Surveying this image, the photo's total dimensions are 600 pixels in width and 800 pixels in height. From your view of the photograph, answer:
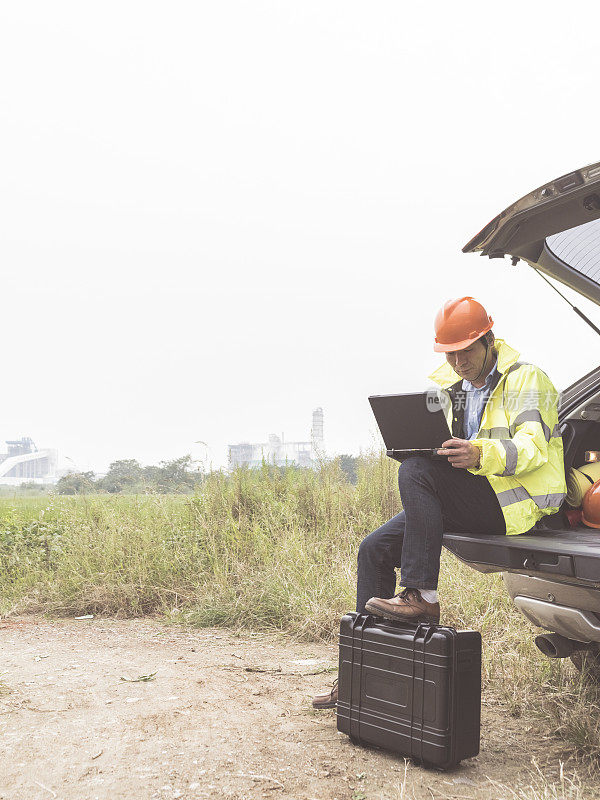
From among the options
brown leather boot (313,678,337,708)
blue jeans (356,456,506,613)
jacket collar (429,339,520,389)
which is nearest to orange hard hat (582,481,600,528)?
blue jeans (356,456,506,613)

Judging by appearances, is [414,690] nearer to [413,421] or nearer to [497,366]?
[413,421]

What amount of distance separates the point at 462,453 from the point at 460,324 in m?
0.67

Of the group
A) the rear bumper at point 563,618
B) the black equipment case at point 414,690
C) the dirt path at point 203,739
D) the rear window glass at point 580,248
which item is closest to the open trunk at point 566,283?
the rear window glass at point 580,248

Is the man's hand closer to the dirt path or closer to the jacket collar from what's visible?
the jacket collar

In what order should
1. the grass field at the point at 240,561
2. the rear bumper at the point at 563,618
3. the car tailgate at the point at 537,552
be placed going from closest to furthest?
1. the car tailgate at the point at 537,552
2. the rear bumper at the point at 563,618
3. the grass field at the point at 240,561

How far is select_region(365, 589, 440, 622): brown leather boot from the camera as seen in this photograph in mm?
3504

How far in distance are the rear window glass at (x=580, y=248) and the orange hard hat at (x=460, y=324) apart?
458 mm

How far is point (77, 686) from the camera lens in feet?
15.5

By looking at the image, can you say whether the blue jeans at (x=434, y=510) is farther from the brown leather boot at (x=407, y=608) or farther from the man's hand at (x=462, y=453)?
the man's hand at (x=462, y=453)

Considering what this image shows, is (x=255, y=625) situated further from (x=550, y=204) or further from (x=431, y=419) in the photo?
(x=550, y=204)

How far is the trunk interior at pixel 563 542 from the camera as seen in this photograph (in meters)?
3.06

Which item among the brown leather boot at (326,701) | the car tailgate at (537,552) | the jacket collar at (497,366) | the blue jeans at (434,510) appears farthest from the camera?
the brown leather boot at (326,701)

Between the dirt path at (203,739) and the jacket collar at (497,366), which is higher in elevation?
the jacket collar at (497,366)

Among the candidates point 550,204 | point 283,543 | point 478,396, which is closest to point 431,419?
point 478,396
